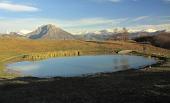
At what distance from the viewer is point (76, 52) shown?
361ft

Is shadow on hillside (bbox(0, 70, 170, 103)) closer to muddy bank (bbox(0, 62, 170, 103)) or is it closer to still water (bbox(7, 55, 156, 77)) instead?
muddy bank (bbox(0, 62, 170, 103))

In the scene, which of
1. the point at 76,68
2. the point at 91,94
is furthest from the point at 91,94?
the point at 76,68

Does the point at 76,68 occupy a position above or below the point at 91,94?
below

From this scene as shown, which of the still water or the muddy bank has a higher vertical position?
the muddy bank

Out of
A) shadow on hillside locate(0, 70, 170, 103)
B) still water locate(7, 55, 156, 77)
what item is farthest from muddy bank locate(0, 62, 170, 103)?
still water locate(7, 55, 156, 77)

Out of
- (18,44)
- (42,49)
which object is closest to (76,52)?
(42,49)

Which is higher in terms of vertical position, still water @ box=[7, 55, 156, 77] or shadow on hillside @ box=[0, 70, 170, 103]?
shadow on hillside @ box=[0, 70, 170, 103]

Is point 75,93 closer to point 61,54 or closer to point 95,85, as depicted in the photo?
point 95,85

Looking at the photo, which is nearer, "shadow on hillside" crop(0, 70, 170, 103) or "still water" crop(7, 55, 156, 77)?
"shadow on hillside" crop(0, 70, 170, 103)

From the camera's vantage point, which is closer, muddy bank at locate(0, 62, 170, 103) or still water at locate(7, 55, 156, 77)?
muddy bank at locate(0, 62, 170, 103)

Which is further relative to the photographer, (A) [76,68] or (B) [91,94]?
(A) [76,68]

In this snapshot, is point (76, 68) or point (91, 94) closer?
point (91, 94)

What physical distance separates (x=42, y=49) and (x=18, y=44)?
14.6m

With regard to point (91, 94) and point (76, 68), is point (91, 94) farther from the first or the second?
point (76, 68)
